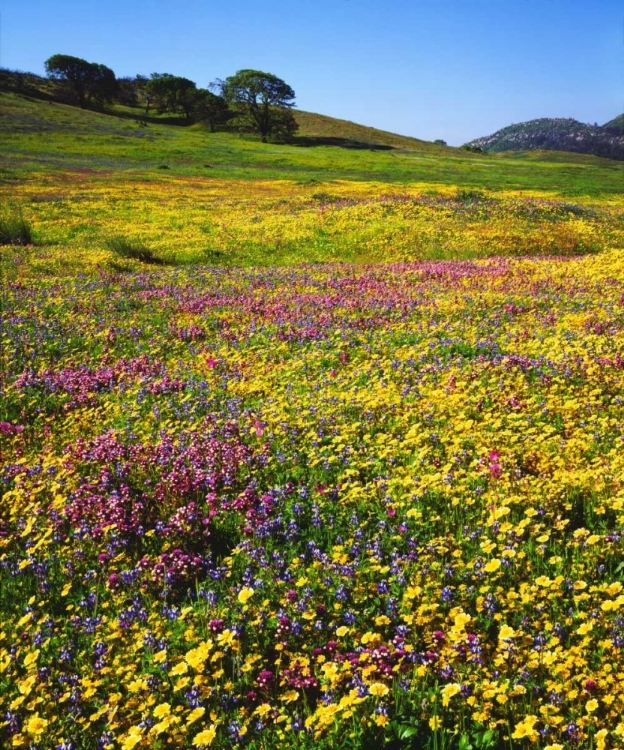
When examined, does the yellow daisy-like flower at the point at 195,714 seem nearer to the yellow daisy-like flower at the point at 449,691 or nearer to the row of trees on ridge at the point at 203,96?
the yellow daisy-like flower at the point at 449,691

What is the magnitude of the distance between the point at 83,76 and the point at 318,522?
577ft

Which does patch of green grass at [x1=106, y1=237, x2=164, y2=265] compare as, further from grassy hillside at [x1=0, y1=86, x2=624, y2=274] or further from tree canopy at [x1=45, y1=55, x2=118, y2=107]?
tree canopy at [x1=45, y1=55, x2=118, y2=107]

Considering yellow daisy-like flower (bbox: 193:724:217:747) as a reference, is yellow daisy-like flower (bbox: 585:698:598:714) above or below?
above

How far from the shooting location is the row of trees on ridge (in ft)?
433

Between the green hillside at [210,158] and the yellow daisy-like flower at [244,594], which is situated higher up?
the green hillside at [210,158]

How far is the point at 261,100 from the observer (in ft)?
436

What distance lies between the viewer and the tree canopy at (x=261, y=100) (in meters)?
130

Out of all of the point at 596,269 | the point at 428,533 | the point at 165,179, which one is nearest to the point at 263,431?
the point at 428,533

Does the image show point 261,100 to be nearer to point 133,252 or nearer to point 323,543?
point 133,252

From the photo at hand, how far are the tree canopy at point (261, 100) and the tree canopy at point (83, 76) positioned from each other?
37.4m

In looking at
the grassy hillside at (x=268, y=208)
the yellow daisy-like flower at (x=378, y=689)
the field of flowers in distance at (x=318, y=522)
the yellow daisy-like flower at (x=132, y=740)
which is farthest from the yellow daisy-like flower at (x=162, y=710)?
the grassy hillside at (x=268, y=208)

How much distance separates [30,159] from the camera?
2891 inches

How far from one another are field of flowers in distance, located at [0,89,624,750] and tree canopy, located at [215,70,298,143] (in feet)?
430

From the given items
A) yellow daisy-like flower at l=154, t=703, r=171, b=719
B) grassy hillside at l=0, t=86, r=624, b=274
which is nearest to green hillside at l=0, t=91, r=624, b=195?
grassy hillside at l=0, t=86, r=624, b=274
